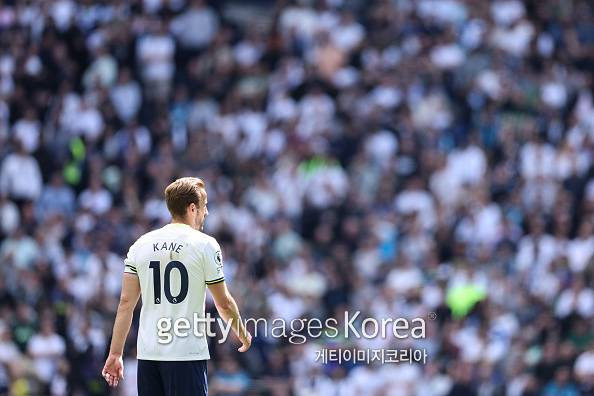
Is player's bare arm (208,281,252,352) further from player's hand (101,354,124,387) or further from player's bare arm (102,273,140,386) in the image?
player's hand (101,354,124,387)

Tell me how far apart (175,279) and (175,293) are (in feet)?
0.25

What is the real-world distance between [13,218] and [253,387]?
4936mm

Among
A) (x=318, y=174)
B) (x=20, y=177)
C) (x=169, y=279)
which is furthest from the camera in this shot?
(x=318, y=174)

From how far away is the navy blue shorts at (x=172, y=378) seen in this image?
768 centimetres

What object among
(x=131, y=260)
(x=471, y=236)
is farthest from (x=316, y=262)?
(x=131, y=260)

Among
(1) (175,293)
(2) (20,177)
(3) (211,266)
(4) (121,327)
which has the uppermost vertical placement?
(2) (20,177)

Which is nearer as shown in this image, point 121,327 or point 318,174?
point 121,327

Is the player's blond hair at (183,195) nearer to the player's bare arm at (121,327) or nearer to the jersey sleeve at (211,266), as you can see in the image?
the jersey sleeve at (211,266)

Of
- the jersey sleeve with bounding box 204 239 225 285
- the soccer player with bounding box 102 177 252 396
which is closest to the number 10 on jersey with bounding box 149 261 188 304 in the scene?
the soccer player with bounding box 102 177 252 396

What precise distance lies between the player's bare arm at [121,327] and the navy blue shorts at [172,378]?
144 mm

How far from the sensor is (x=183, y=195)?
771cm

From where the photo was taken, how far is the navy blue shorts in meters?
7.68

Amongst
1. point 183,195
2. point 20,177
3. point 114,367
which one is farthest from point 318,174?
point 114,367

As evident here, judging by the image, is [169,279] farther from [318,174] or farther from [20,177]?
[318,174]
